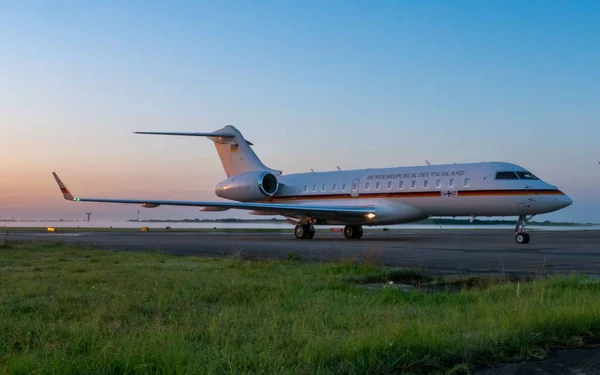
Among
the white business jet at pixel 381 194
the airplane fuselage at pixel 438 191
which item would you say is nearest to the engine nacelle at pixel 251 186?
the white business jet at pixel 381 194

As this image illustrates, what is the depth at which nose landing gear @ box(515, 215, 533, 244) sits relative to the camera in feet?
74.6

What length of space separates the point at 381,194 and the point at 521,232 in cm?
634

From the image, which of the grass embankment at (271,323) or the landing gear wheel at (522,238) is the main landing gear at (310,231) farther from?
the grass embankment at (271,323)

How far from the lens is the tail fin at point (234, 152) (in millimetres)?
33906

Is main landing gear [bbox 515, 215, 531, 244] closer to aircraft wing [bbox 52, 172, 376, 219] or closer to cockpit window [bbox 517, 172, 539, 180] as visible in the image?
cockpit window [bbox 517, 172, 539, 180]

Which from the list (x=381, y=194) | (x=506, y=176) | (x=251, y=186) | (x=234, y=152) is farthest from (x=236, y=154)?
(x=506, y=176)

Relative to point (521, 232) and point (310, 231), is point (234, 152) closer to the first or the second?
point (310, 231)

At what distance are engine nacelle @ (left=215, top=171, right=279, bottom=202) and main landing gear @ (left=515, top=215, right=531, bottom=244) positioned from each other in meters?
12.7

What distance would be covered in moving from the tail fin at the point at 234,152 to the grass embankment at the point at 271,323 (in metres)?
24.3

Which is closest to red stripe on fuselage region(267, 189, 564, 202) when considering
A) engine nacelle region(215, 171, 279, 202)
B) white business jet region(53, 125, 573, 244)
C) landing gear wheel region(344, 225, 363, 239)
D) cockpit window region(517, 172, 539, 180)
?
white business jet region(53, 125, 573, 244)

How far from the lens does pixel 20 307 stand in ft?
21.4

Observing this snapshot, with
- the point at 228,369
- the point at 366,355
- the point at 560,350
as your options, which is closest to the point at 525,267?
the point at 560,350

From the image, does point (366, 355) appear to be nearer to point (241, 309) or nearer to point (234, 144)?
point (241, 309)

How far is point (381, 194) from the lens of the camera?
27078mm
